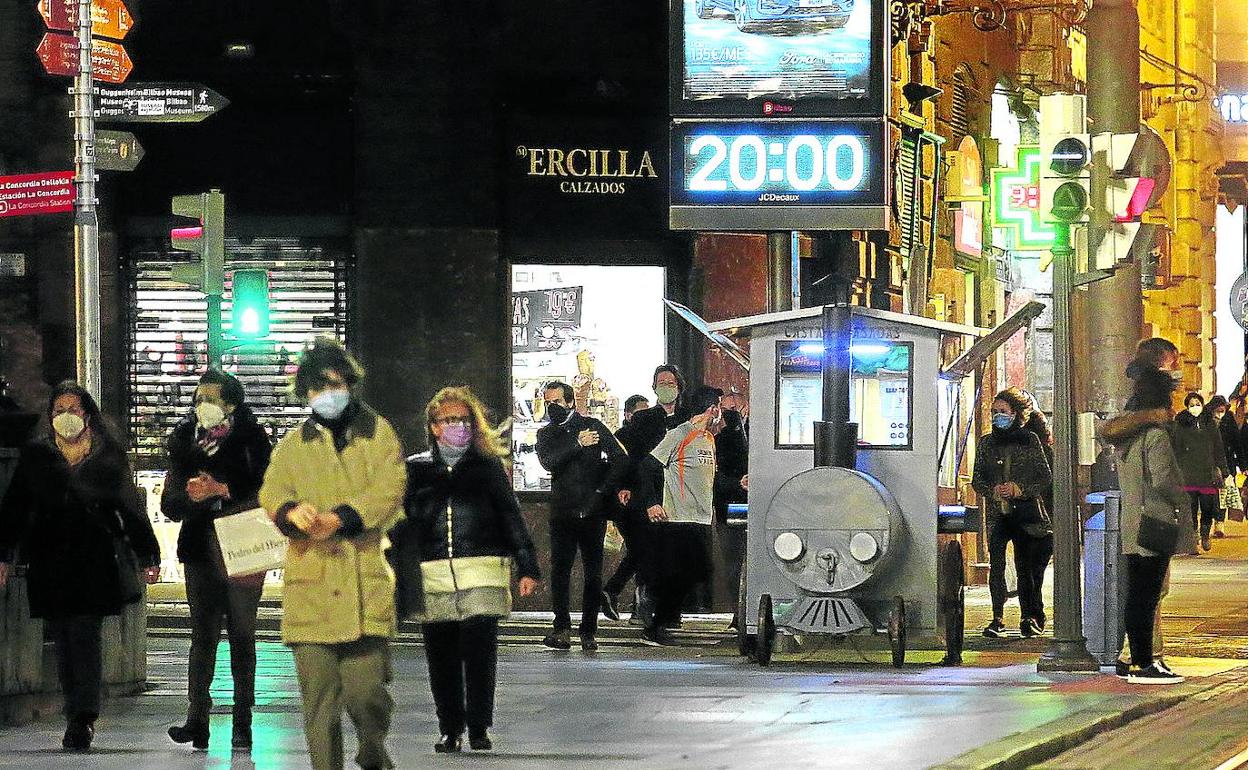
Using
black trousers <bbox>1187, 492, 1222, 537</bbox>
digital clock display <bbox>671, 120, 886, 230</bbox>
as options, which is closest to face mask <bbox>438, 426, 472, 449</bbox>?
Result: digital clock display <bbox>671, 120, 886, 230</bbox>

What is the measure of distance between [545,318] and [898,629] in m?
6.76

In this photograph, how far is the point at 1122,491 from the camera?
15883 mm

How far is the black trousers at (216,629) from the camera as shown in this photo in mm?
12180

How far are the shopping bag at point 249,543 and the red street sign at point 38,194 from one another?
258 inches

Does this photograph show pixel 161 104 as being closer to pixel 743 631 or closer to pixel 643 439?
pixel 643 439

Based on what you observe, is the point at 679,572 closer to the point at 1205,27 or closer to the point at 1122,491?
the point at 1122,491

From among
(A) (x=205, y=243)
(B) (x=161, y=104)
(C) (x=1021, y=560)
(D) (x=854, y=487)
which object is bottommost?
(C) (x=1021, y=560)

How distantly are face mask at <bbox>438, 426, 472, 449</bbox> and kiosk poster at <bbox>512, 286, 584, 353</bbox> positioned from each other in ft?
33.1

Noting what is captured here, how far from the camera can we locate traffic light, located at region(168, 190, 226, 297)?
19172mm

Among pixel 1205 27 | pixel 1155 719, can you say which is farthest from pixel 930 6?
pixel 1205 27

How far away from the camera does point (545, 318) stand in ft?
72.6

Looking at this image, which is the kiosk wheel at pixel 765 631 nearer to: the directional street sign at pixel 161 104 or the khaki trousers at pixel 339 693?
the directional street sign at pixel 161 104

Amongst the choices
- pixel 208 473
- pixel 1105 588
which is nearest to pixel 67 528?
pixel 208 473

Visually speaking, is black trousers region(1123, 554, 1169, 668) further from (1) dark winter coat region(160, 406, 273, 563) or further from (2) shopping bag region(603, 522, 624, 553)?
(2) shopping bag region(603, 522, 624, 553)
